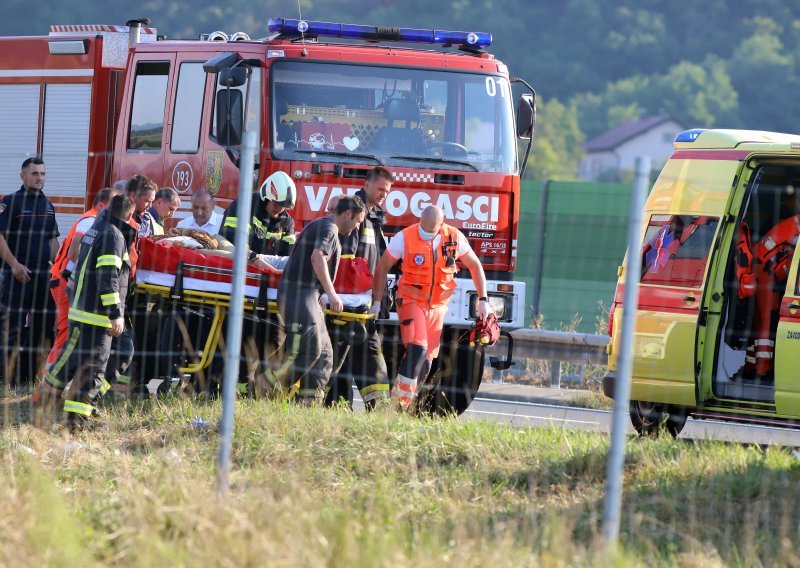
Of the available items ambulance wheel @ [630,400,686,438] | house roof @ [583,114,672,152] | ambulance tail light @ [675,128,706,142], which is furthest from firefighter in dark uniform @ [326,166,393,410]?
house roof @ [583,114,672,152]

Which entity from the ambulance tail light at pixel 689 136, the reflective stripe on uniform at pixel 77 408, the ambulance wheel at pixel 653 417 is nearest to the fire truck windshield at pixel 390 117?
the ambulance tail light at pixel 689 136

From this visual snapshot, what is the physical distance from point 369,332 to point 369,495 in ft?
11.1

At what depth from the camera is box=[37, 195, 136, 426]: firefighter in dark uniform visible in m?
8.53

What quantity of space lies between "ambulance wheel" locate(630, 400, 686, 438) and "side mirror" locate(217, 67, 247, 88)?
3.61 m

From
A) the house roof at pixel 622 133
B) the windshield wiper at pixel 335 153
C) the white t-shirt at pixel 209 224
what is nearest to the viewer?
the windshield wiper at pixel 335 153

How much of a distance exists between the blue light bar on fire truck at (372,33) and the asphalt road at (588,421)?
2987mm

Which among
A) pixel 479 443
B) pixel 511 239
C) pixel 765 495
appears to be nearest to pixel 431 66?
pixel 511 239

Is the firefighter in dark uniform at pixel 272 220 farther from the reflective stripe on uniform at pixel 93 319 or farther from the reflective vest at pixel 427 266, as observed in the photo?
the reflective stripe on uniform at pixel 93 319

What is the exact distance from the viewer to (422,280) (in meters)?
9.42

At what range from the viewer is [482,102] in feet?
34.2

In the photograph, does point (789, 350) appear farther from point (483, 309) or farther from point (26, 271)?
point (26, 271)

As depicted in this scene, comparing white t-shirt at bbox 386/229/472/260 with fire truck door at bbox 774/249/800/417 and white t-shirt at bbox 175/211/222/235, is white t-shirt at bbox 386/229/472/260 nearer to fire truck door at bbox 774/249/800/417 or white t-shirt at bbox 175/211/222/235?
white t-shirt at bbox 175/211/222/235

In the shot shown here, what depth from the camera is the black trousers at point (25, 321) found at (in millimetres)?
10945

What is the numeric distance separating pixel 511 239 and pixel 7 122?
494cm
